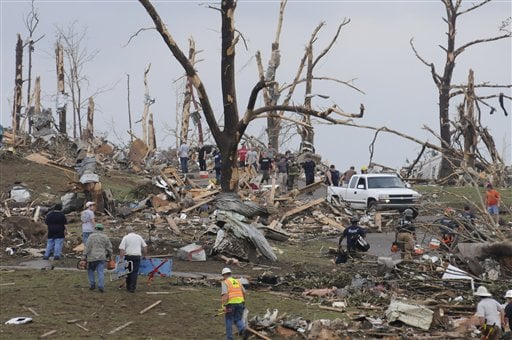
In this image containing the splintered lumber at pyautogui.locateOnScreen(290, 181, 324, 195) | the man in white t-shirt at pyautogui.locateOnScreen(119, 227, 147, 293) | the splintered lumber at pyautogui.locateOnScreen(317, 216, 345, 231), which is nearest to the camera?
the man in white t-shirt at pyautogui.locateOnScreen(119, 227, 147, 293)

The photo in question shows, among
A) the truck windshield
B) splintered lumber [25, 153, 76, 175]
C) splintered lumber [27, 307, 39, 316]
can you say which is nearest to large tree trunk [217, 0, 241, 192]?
splintered lumber [27, 307, 39, 316]

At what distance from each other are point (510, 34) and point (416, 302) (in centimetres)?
3045

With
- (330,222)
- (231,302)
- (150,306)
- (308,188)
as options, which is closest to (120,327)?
(150,306)

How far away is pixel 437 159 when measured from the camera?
1924 inches

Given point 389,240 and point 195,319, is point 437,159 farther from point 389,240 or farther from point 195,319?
point 195,319

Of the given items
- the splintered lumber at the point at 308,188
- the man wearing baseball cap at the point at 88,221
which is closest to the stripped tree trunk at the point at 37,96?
the splintered lumber at the point at 308,188

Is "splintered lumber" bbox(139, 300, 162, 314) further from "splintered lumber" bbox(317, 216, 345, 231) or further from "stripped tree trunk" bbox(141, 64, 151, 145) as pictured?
"stripped tree trunk" bbox(141, 64, 151, 145)

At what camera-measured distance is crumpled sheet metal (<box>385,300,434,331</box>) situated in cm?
1533

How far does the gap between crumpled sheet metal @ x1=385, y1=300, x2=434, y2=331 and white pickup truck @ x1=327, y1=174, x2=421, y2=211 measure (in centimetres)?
1680

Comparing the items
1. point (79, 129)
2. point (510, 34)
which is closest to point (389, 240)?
point (510, 34)

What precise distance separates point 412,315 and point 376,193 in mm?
17984

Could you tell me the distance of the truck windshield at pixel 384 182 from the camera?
111 ft

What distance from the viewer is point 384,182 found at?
34.2 m

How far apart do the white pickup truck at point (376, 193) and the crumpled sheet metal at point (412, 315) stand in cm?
1680
